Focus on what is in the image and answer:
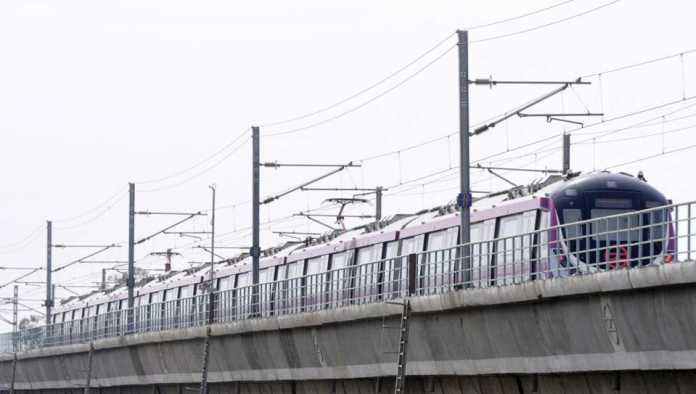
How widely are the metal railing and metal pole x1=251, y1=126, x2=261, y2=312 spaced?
1.12 ft

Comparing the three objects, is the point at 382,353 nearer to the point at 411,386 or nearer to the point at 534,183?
the point at 411,386

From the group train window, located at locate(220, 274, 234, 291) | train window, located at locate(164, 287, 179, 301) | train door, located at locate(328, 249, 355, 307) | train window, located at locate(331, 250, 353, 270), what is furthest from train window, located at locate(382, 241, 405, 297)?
train window, located at locate(164, 287, 179, 301)

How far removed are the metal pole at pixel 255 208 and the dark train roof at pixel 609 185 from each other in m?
13.1

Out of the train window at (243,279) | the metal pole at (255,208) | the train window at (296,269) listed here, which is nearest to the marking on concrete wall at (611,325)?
the metal pole at (255,208)

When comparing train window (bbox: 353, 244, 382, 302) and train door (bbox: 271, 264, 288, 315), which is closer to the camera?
train window (bbox: 353, 244, 382, 302)

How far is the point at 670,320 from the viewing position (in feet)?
70.8

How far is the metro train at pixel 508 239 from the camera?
3019cm

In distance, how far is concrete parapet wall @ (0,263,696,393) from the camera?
22.0m

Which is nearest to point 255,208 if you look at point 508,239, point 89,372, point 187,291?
point 89,372

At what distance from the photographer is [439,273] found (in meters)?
36.3

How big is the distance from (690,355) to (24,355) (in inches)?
2096

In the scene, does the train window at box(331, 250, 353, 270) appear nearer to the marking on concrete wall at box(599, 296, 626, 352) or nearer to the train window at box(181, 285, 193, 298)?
the train window at box(181, 285, 193, 298)

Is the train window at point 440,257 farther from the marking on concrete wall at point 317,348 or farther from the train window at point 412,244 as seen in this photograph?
the marking on concrete wall at point 317,348

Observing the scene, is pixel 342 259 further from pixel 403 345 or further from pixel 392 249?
pixel 403 345
